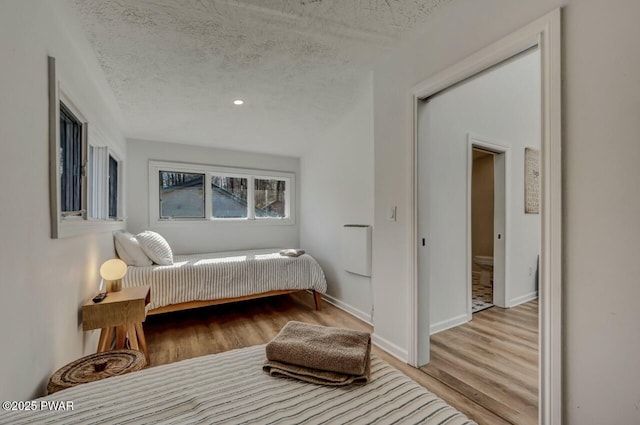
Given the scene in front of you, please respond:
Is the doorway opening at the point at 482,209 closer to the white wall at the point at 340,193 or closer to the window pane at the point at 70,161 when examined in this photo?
the white wall at the point at 340,193

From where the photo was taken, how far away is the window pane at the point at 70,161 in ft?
5.32

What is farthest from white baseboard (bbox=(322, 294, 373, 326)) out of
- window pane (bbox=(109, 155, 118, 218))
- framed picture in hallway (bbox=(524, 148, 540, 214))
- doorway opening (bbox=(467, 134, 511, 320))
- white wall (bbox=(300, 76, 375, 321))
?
window pane (bbox=(109, 155, 118, 218))

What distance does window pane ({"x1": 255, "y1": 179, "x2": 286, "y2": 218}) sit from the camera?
4594mm

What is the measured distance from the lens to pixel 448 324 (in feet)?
9.05

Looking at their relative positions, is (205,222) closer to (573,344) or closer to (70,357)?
(70,357)

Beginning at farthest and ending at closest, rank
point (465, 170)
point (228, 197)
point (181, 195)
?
point (228, 197) → point (181, 195) → point (465, 170)

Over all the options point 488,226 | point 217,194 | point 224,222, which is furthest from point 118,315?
point 488,226

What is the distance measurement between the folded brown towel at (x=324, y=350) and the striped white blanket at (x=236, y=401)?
0.06 metres

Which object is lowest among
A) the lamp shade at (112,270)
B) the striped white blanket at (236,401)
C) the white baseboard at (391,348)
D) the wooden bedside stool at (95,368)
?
the white baseboard at (391,348)

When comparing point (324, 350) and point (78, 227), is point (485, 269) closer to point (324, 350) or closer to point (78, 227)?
point (324, 350)

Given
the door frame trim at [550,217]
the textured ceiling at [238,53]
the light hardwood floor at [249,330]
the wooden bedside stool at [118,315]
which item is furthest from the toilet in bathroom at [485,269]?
the wooden bedside stool at [118,315]

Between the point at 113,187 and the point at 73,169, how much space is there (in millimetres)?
1442

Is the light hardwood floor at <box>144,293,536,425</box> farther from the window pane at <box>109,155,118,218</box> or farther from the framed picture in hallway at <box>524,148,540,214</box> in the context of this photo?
the framed picture in hallway at <box>524,148,540,214</box>

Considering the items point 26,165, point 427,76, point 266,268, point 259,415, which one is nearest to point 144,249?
point 266,268
